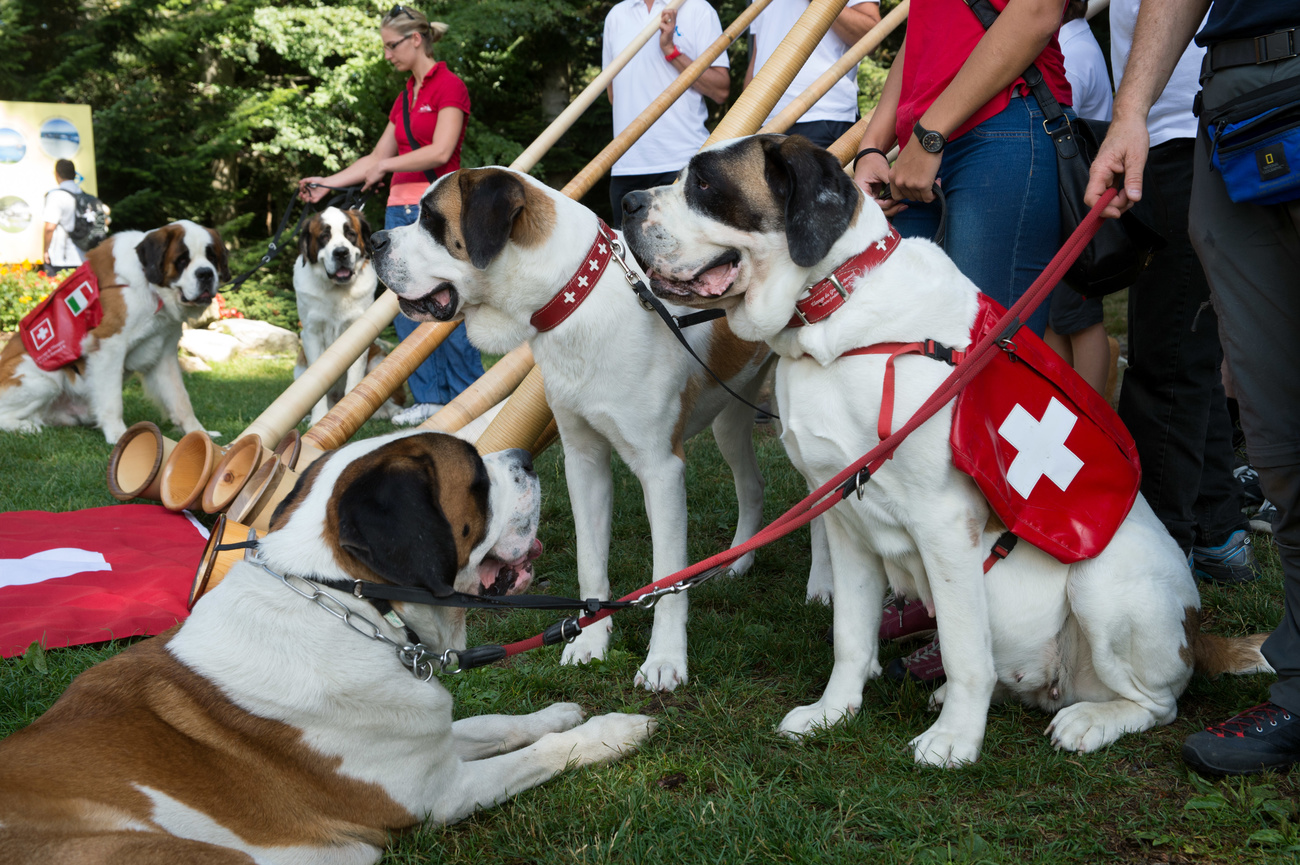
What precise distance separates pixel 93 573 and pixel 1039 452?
12.9 feet

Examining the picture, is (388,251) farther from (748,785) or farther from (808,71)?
(808,71)

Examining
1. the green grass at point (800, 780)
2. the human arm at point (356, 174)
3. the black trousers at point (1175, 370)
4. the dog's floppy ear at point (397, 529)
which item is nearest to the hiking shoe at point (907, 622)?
the green grass at point (800, 780)

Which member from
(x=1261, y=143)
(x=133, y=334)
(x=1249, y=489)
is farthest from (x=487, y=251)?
(x=133, y=334)

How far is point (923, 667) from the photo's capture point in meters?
3.29

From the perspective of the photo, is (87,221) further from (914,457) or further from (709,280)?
(914,457)

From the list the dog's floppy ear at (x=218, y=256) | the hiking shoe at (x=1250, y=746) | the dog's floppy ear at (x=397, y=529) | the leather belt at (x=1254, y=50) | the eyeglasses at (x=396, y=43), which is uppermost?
the leather belt at (x=1254, y=50)

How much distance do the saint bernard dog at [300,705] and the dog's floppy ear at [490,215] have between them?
937 millimetres

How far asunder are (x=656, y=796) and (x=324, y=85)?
2016cm

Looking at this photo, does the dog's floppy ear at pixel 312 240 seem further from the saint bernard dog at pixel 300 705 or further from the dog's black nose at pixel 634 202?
the saint bernard dog at pixel 300 705

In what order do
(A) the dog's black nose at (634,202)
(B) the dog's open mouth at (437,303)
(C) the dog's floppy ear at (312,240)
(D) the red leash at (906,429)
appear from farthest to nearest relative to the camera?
1. (C) the dog's floppy ear at (312,240)
2. (B) the dog's open mouth at (437,303)
3. (A) the dog's black nose at (634,202)
4. (D) the red leash at (906,429)

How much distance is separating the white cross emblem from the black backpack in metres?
15.8

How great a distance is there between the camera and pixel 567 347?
344cm

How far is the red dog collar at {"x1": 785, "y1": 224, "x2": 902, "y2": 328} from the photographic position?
2.68 m

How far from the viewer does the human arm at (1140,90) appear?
2660 millimetres
